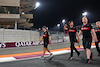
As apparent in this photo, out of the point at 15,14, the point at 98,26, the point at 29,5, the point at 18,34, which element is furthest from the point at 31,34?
the point at 29,5

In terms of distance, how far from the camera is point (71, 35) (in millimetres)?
5770

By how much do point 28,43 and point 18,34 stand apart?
349 cm

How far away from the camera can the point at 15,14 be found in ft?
94.7

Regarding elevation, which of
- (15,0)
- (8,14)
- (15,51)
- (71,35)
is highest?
(15,0)

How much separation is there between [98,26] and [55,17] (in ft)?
359

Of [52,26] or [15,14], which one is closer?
[15,14]

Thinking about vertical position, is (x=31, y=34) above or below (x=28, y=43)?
above

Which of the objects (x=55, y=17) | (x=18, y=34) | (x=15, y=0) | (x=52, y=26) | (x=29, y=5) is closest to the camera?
(x=18, y=34)

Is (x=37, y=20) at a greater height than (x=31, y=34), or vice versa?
(x=37, y=20)

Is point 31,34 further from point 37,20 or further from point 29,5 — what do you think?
point 37,20

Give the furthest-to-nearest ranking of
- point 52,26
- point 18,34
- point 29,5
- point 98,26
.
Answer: point 52,26, point 29,5, point 18,34, point 98,26

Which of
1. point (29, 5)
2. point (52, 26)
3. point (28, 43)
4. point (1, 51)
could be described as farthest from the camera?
point (52, 26)

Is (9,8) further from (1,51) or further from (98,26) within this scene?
(98,26)

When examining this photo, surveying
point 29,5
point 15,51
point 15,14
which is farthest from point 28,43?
point 29,5
